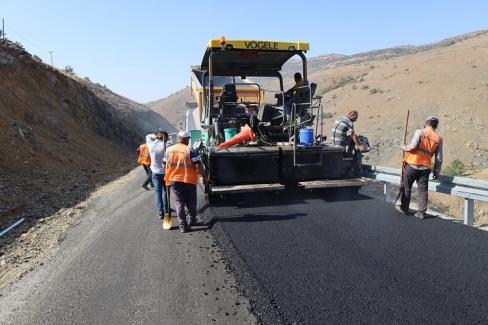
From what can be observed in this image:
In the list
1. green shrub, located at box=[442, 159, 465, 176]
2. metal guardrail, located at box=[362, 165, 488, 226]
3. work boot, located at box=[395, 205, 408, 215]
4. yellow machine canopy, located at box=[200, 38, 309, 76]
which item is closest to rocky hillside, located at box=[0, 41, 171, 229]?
A: yellow machine canopy, located at box=[200, 38, 309, 76]

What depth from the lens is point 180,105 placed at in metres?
78.4

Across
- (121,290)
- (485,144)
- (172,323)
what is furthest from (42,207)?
(485,144)

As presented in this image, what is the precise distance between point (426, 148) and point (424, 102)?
2126cm

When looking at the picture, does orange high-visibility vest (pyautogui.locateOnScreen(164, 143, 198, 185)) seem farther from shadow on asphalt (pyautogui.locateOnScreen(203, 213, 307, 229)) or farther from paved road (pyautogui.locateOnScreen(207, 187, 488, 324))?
paved road (pyautogui.locateOnScreen(207, 187, 488, 324))

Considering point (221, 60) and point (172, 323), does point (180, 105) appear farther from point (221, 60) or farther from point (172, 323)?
point (172, 323)

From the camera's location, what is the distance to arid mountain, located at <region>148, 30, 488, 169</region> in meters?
20.2

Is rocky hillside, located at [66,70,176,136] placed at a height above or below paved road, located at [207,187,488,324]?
above

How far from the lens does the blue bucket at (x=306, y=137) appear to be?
725 cm

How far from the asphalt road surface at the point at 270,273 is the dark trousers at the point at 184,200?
0.92ft

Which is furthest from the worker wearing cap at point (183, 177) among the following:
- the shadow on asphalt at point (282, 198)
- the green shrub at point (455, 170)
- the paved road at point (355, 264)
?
the green shrub at point (455, 170)

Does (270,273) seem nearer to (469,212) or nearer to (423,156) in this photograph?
(423,156)

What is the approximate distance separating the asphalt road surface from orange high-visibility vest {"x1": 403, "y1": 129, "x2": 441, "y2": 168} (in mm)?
800

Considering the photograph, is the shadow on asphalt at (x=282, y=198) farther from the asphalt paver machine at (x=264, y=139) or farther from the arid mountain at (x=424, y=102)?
the arid mountain at (x=424, y=102)

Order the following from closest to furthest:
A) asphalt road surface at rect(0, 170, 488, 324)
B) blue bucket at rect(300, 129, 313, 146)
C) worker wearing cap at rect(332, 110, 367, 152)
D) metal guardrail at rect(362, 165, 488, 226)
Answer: asphalt road surface at rect(0, 170, 488, 324) < metal guardrail at rect(362, 165, 488, 226) < blue bucket at rect(300, 129, 313, 146) < worker wearing cap at rect(332, 110, 367, 152)
